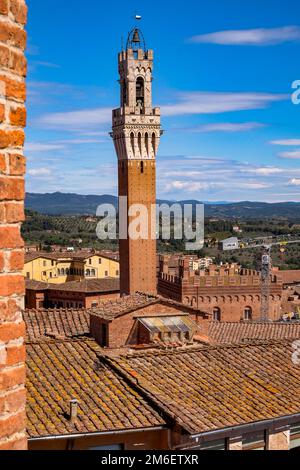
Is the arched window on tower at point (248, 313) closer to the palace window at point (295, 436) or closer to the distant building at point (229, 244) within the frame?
the palace window at point (295, 436)

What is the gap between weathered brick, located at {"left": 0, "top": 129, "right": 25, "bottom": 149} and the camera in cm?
260

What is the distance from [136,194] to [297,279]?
24.2 meters

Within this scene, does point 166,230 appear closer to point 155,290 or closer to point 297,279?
point 297,279

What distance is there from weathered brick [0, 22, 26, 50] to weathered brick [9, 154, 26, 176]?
1.31 feet

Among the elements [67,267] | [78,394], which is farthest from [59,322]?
[67,267]

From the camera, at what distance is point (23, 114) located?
270 cm

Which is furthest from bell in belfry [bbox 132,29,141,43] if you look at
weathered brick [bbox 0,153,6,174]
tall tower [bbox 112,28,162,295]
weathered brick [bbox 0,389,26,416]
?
weathered brick [bbox 0,389,26,416]

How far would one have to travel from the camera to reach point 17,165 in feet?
8.66

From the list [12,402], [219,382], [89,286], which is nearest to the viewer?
[12,402]

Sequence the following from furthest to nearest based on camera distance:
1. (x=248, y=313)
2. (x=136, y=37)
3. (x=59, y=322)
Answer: (x=136, y=37), (x=248, y=313), (x=59, y=322)

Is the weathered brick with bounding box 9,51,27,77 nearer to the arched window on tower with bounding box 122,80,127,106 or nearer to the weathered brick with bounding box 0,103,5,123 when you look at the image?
the weathered brick with bounding box 0,103,5,123

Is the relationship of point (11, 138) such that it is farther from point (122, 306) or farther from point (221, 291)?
point (221, 291)

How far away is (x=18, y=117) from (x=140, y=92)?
42.6 meters

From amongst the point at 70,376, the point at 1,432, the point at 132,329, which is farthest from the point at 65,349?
the point at 1,432
